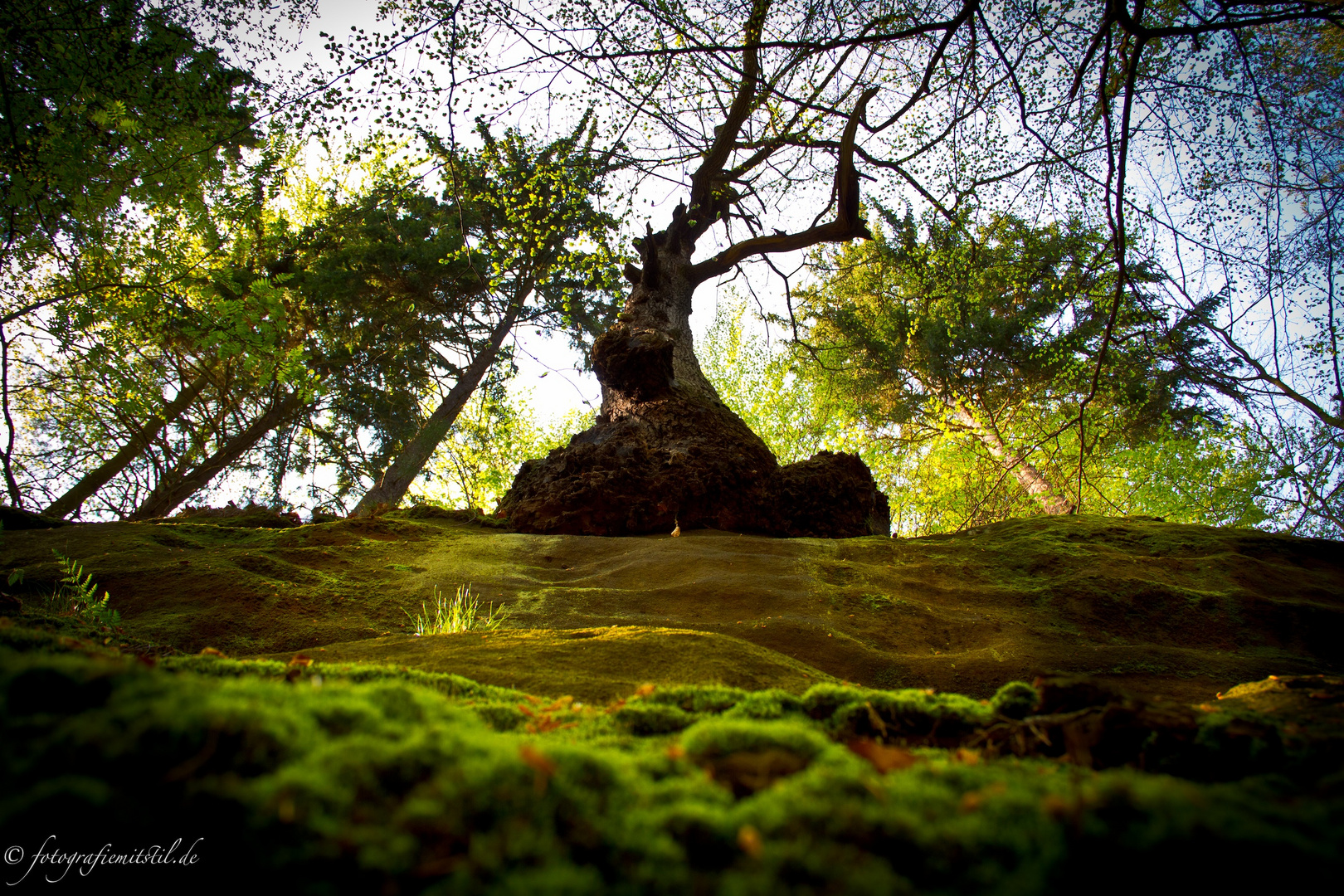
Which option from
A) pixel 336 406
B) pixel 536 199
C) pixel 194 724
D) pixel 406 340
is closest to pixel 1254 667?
pixel 194 724

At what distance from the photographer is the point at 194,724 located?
0.78 m

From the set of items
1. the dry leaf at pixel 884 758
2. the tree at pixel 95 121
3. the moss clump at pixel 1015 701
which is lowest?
the moss clump at pixel 1015 701

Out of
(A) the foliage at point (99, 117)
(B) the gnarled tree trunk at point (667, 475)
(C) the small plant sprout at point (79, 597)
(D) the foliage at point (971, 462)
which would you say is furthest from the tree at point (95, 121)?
(D) the foliage at point (971, 462)

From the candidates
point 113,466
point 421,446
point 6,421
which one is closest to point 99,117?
point 6,421

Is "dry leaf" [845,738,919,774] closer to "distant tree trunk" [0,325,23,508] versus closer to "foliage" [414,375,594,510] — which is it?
"distant tree trunk" [0,325,23,508]

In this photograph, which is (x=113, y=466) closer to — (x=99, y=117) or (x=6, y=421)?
(x=99, y=117)

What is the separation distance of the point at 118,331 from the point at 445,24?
5.37 m

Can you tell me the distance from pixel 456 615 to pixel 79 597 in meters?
1.88

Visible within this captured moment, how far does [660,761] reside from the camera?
1.04m

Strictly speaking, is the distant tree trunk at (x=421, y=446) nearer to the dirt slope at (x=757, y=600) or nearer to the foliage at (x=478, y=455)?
the foliage at (x=478, y=455)

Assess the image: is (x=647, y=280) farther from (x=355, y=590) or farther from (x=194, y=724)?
(x=194, y=724)

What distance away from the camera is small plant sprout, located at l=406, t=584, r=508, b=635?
3.10 m

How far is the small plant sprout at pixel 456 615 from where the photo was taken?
10.2ft

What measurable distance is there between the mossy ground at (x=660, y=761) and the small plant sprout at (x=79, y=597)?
107 millimetres
